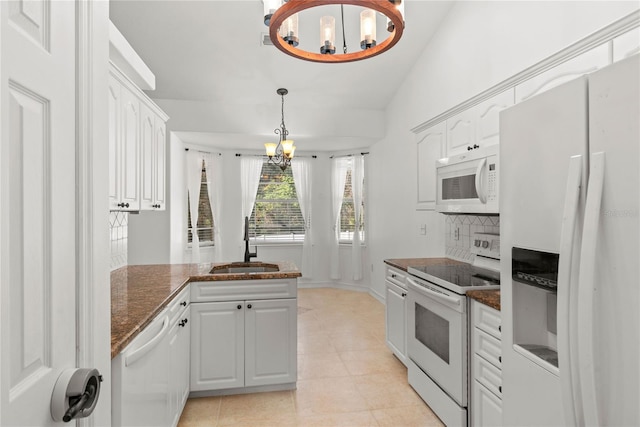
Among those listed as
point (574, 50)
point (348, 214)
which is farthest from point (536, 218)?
point (348, 214)

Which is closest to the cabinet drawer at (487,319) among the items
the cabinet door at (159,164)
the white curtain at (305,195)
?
the cabinet door at (159,164)

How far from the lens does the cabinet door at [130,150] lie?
210 centimetres

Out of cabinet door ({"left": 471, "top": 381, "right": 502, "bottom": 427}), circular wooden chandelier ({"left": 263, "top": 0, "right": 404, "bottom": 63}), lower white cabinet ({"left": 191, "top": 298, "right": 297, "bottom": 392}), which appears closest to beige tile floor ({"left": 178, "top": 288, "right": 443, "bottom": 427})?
lower white cabinet ({"left": 191, "top": 298, "right": 297, "bottom": 392})

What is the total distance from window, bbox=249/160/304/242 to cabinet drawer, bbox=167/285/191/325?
3.62 metres

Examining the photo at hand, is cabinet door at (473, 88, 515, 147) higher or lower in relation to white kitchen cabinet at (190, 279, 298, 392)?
higher

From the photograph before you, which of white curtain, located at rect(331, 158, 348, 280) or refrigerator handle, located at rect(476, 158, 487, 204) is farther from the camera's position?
white curtain, located at rect(331, 158, 348, 280)

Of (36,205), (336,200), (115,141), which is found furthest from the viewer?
(336,200)

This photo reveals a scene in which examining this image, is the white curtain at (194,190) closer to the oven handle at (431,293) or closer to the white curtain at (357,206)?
the white curtain at (357,206)

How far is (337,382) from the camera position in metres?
2.80

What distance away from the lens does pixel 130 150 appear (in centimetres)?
221

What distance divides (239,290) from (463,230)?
6.92ft

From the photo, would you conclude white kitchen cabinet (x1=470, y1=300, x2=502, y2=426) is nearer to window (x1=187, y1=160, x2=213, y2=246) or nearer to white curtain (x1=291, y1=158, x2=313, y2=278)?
white curtain (x1=291, y1=158, x2=313, y2=278)

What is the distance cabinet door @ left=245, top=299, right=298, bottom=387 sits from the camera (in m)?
2.51

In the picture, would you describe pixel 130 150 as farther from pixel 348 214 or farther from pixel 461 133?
pixel 348 214
